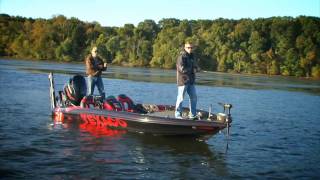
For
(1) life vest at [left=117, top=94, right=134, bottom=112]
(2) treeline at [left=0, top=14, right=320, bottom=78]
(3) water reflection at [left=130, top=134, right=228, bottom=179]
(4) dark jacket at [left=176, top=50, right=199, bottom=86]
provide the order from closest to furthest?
(3) water reflection at [left=130, top=134, right=228, bottom=179] < (4) dark jacket at [left=176, top=50, right=199, bottom=86] < (1) life vest at [left=117, top=94, right=134, bottom=112] < (2) treeline at [left=0, top=14, right=320, bottom=78]

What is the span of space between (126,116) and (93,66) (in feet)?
10.2

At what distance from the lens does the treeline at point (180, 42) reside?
85500 millimetres

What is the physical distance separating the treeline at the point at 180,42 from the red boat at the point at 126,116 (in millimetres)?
70977

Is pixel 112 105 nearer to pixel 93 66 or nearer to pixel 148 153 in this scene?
pixel 93 66

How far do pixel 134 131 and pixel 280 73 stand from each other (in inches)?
2943

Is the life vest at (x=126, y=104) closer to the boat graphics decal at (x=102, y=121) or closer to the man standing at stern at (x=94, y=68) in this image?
the boat graphics decal at (x=102, y=121)

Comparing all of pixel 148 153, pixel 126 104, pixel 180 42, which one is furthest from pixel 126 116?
pixel 180 42

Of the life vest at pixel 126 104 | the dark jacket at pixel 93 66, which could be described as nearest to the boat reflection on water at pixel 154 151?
the life vest at pixel 126 104

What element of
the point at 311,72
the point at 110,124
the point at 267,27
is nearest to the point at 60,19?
the point at 267,27

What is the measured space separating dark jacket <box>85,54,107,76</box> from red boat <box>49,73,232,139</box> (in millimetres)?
425

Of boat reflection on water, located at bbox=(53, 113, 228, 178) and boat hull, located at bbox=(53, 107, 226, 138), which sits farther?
boat hull, located at bbox=(53, 107, 226, 138)

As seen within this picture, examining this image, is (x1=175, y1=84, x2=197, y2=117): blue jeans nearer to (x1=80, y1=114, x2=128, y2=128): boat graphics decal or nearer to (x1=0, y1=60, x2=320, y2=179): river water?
A: (x1=0, y1=60, x2=320, y2=179): river water

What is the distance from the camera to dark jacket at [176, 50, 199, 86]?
12000mm

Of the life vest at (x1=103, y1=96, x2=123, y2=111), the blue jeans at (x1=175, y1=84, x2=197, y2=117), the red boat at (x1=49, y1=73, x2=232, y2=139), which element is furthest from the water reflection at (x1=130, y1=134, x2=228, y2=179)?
the life vest at (x1=103, y1=96, x2=123, y2=111)
